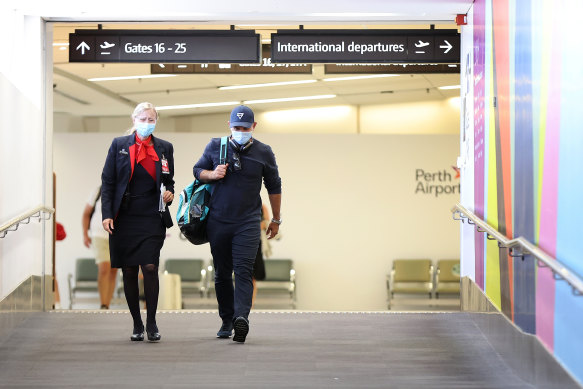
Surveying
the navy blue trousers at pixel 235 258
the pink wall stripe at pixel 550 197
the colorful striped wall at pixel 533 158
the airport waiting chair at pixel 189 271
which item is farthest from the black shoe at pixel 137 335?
the airport waiting chair at pixel 189 271

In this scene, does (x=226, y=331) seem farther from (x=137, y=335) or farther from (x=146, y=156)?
(x=146, y=156)

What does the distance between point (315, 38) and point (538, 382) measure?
4.40 metres

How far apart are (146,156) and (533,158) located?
2433 mm

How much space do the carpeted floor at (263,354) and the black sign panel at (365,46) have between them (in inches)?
88.8

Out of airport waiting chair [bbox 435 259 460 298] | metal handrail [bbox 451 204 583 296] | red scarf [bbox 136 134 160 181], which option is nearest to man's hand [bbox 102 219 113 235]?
red scarf [bbox 136 134 160 181]

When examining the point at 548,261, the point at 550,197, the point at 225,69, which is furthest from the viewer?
the point at 225,69

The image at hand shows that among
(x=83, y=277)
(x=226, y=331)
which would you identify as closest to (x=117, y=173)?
(x=226, y=331)

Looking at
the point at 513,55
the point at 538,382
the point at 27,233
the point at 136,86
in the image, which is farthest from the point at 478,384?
the point at 136,86

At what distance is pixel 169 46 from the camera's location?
28.0 ft

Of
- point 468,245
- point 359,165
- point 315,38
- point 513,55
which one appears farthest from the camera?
point 359,165

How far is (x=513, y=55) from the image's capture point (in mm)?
5945

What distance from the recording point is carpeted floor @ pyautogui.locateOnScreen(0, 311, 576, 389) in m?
5.20

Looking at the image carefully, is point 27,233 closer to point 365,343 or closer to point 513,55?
point 365,343

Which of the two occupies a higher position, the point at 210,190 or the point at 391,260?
the point at 210,190
